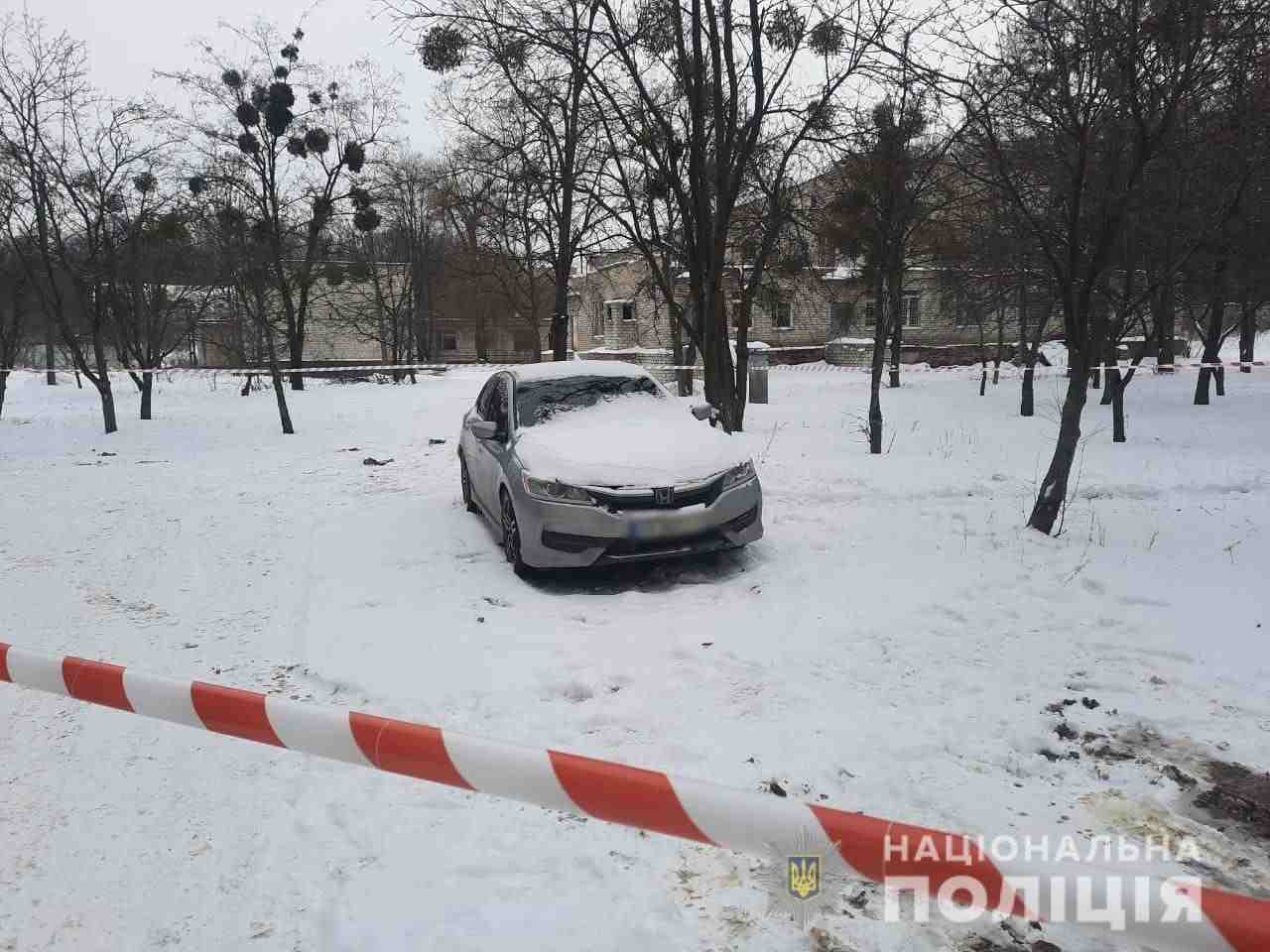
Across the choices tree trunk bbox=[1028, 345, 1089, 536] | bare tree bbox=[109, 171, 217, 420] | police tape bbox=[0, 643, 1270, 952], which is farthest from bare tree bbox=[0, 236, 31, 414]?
tree trunk bbox=[1028, 345, 1089, 536]

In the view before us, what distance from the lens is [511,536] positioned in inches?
258

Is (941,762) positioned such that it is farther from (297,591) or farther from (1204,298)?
(1204,298)

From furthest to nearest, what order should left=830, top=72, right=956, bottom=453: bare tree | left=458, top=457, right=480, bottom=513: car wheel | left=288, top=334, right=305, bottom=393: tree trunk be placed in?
1. left=288, top=334, right=305, bottom=393: tree trunk
2. left=830, top=72, right=956, bottom=453: bare tree
3. left=458, top=457, right=480, bottom=513: car wheel

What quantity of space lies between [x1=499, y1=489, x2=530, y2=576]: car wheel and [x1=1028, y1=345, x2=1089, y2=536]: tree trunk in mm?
4515

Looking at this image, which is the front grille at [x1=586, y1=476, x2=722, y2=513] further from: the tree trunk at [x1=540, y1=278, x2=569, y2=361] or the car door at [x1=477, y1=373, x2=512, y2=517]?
the tree trunk at [x1=540, y1=278, x2=569, y2=361]

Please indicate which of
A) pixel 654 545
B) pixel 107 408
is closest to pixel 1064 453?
pixel 654 545

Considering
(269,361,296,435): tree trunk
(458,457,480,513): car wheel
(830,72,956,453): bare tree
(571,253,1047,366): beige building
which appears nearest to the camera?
(458,457,480,513): car wheel

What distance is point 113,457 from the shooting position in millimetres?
14398

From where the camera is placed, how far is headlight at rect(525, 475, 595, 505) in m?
5.93

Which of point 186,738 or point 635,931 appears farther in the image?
point 186,738

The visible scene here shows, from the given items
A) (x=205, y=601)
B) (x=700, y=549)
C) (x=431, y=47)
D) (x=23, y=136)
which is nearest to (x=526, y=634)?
(x=700, y=549)

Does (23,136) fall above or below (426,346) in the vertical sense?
above

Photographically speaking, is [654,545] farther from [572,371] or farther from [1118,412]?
[1118,412]

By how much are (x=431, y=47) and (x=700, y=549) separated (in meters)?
7.43
